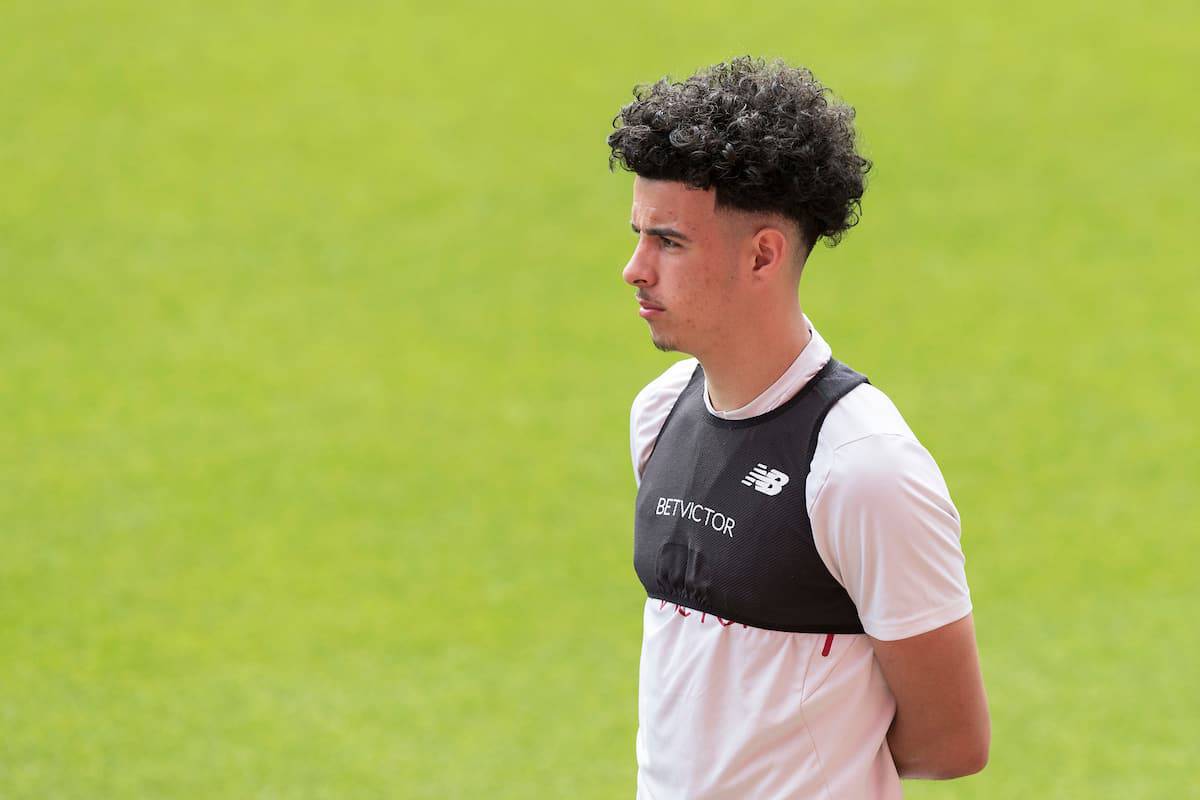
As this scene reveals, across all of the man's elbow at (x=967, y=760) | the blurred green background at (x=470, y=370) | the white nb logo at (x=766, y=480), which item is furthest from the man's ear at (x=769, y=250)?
the blurred green background at (x=470, y=370)

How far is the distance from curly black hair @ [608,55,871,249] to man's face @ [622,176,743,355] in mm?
23

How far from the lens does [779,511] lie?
5.70 feet

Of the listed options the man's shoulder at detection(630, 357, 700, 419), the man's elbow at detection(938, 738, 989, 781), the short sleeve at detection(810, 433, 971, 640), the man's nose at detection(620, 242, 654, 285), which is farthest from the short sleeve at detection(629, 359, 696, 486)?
the man's elbow at detection(938, 738, 989, 781)

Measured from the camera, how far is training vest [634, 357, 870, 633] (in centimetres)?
173

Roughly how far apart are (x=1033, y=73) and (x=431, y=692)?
5.13 meters

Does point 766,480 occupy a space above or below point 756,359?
below

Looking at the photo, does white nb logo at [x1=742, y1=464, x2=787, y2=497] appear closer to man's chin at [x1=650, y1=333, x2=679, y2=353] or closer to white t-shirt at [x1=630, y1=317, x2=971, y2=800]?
white t-shirt at [x1=630, y1=317, x2=971, y2=800]

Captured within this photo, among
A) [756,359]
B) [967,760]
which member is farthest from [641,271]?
[967,760]

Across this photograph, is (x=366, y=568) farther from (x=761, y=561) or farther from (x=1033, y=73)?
(x=1033, y=73)

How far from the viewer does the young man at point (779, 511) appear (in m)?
1.68

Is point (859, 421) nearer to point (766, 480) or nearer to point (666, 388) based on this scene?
point (766, 480)

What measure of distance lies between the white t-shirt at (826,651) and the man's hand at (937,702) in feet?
0.07

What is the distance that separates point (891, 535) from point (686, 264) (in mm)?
403

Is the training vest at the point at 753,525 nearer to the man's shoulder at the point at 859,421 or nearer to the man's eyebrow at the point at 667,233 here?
the man's shoulder at the point at 859,421
